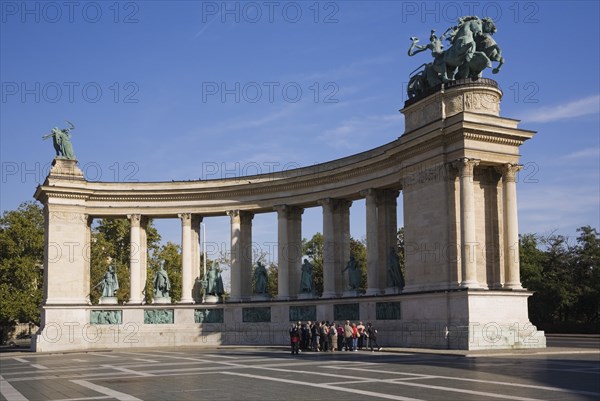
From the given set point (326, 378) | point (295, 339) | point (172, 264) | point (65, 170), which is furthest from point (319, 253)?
point (326, 378)

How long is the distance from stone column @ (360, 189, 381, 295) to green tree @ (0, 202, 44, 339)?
1621 inches

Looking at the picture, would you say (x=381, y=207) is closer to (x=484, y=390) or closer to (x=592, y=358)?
(x=592, y=358)

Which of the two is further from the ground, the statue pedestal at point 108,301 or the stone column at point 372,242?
the stone column at point 372,242

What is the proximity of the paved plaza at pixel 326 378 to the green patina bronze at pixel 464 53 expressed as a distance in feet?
58.3

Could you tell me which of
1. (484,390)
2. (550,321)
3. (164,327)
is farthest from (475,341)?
(550,321)

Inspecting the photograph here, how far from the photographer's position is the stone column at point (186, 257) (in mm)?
61594

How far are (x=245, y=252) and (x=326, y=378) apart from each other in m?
36.0

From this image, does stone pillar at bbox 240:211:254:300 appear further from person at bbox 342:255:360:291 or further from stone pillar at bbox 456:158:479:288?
stone pillar at bbox 456:158:479:288

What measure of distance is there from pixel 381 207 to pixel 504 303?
43.5 feet

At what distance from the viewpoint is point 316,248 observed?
104 meters

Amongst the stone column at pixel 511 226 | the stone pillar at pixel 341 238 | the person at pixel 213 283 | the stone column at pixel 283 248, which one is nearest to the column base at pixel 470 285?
the stone column at pixel 511 226

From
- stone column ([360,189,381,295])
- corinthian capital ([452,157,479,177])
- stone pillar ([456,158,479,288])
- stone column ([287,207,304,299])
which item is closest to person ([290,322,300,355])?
stone column ([360,189,381,295])

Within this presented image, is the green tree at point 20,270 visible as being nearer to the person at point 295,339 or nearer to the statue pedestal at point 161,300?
the statue pedestal at point 161,300

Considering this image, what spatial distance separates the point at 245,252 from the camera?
2443 inches
